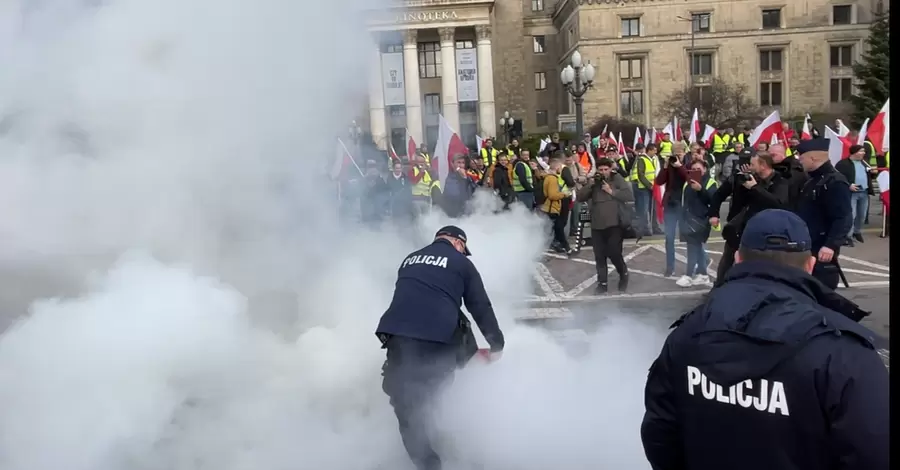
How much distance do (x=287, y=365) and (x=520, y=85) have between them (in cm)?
5506

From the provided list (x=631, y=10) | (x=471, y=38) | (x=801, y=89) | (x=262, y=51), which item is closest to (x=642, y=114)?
(x=631, y=10)

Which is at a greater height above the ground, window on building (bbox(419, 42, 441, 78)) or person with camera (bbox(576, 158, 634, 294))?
window on building (bbox(419, 42, 441, 78))

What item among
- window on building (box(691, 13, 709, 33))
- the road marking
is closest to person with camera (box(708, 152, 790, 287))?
the road marking

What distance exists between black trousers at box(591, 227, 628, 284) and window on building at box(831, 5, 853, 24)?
51.3m

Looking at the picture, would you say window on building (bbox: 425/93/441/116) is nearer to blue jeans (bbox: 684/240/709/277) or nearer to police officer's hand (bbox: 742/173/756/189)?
blue jeans (bbox: 684/240/709/277)

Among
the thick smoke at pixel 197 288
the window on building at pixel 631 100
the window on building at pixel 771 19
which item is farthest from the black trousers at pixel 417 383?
the window on building at pixel 771 19

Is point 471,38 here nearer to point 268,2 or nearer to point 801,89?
point 801,89

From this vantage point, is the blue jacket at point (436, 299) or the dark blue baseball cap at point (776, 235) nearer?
the dark blue baseball cap at point (776, 235)

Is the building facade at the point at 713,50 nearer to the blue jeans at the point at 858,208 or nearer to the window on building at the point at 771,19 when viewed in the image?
the window on building at the point at 771,19

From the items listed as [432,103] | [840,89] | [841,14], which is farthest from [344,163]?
[841,14]

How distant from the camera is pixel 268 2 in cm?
481

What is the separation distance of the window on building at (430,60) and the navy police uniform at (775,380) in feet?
122

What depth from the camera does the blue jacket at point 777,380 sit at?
1.70 metres

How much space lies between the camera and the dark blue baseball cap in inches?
80.9
